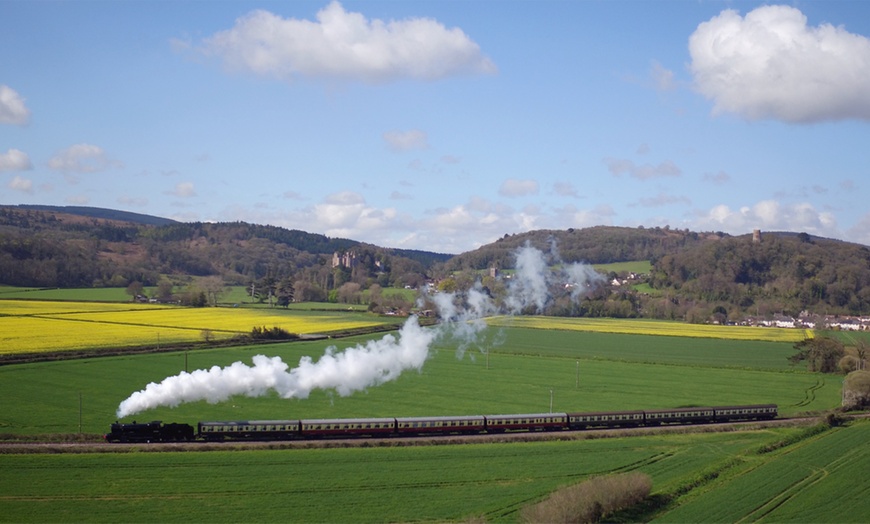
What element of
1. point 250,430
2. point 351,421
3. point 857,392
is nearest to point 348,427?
point 351,421

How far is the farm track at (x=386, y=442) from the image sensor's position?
47906mm

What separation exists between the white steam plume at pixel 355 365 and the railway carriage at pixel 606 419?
2176cm

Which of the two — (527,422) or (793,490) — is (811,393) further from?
(793,490)

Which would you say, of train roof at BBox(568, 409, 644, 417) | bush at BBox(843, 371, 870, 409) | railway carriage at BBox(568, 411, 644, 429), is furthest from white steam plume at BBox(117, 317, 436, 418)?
bush at BBox(843, 371, 870, 409)

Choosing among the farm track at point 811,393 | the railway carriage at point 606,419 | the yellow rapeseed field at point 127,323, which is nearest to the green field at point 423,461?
the farm track at point 811,393

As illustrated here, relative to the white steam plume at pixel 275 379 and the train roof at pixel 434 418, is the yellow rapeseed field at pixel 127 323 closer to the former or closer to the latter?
the white steam plume at pixel 275 379

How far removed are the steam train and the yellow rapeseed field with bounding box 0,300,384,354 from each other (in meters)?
42.5

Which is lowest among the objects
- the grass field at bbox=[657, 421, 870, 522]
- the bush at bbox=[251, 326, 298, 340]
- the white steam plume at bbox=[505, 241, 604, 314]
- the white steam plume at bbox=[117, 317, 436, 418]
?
the grass field at bbox=[657, 421, 870, 522]

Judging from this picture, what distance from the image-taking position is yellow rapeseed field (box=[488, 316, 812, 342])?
137500 millimetres

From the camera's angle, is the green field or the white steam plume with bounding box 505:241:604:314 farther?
the white steam plume with bounding box 505:241:604:314

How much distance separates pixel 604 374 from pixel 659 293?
98.6 meters

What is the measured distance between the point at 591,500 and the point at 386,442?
19.4m

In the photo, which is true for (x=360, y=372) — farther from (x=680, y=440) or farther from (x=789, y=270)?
(x=789, y=270)

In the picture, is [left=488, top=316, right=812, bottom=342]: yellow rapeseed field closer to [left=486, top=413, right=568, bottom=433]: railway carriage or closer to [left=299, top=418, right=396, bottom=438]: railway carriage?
[left=486, top=413, right=568, bottom=433]: railway carriage
